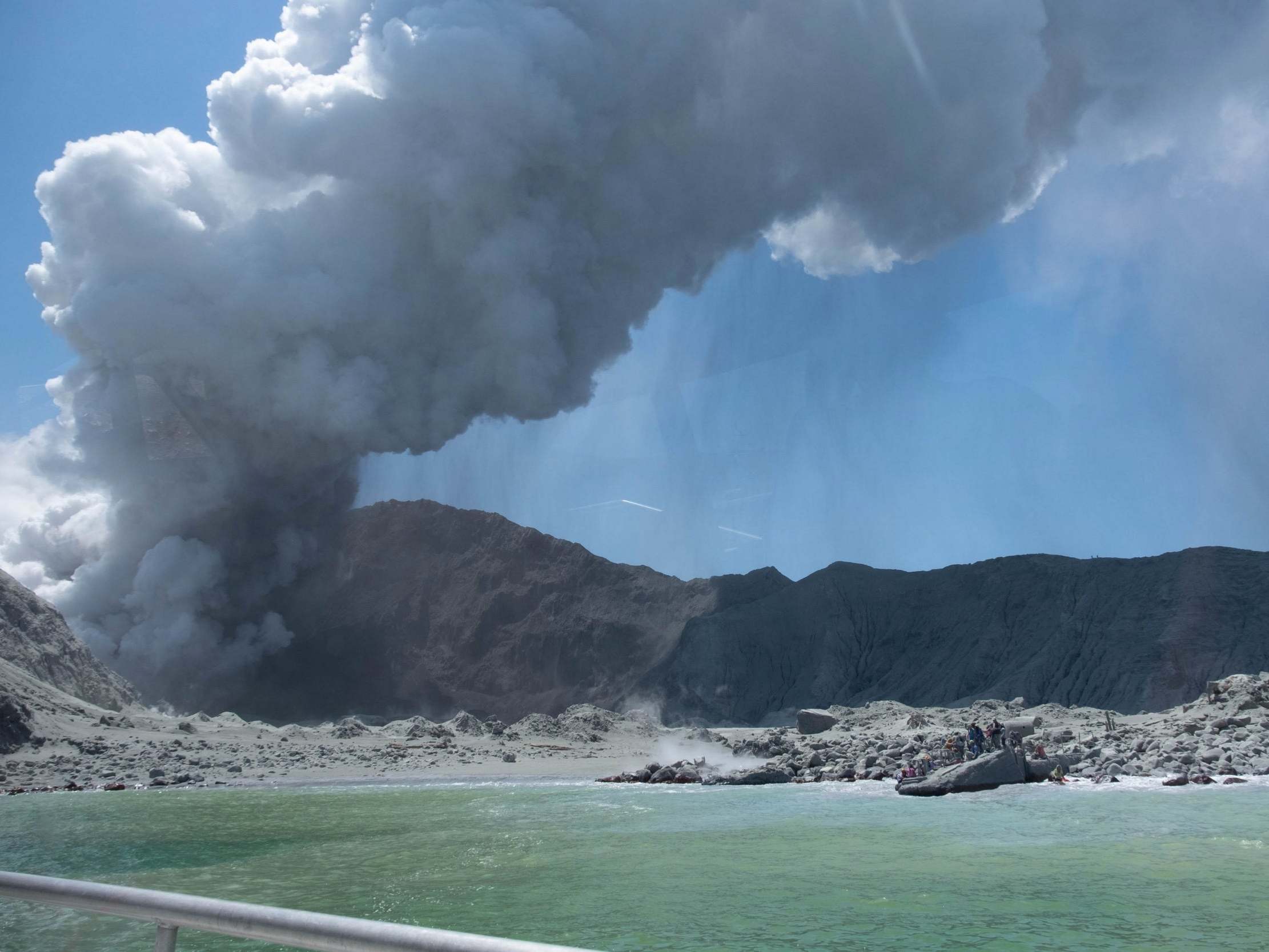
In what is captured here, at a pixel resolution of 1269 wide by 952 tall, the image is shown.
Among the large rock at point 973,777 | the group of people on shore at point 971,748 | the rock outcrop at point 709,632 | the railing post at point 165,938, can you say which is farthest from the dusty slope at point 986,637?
the railing post at point 165,938

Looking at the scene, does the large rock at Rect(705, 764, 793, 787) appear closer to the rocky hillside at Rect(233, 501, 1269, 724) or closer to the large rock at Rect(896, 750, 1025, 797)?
the large rock at Rect(896, 750, 1025, 797)

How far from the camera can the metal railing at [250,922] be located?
224cm

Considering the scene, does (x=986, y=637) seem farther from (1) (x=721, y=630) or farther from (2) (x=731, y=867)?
(2) (x=731, y=867)

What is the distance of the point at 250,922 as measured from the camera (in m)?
2.51

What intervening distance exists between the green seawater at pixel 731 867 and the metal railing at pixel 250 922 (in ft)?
24.5

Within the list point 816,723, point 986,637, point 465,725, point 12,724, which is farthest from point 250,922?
point 986,637

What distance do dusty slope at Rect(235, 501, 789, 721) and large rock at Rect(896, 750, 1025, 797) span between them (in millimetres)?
61286

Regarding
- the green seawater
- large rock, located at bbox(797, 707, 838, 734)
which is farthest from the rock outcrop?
the green seawater

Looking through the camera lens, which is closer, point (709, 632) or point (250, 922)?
point (250, 922)

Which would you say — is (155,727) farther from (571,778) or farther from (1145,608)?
(1145,608)

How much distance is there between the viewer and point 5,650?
51.5 metres

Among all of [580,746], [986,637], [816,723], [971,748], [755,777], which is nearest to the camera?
[971,748]

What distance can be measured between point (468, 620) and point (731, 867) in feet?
271

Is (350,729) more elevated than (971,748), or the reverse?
(971,748)
